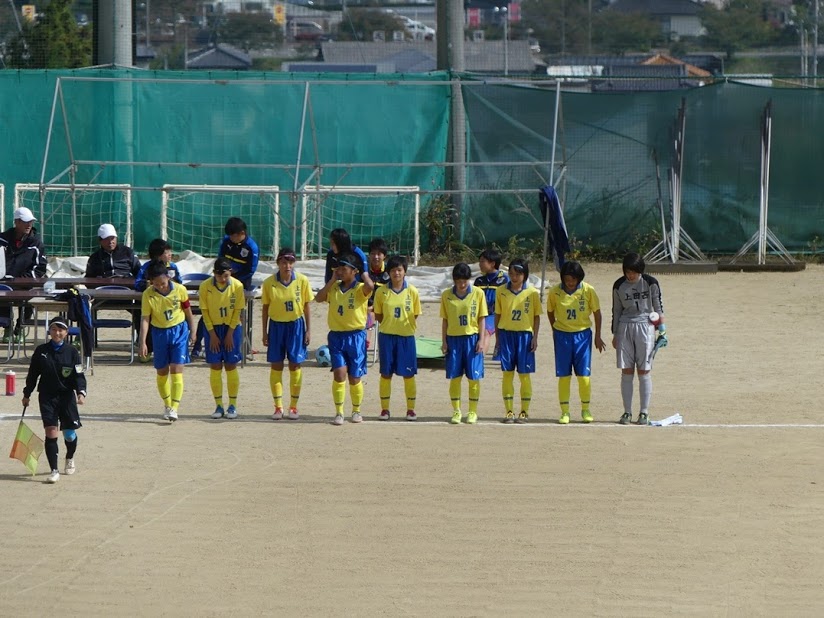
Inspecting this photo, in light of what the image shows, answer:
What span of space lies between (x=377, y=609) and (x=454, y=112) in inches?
643

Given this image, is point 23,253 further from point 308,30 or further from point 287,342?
point 308,30

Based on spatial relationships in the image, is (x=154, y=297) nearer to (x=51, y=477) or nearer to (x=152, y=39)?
(x=51, y=477)

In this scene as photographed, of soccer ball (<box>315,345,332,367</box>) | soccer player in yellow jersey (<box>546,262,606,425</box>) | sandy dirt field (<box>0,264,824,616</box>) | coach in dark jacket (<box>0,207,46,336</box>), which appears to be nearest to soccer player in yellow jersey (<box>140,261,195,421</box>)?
sandy dirt field (<box>0,264,824,616</box>)

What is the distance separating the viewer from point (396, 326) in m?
12.3

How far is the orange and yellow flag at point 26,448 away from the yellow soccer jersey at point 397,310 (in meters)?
3.55

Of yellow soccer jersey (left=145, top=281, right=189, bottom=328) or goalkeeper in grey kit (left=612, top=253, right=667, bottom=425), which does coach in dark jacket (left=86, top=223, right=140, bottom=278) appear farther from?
goalkeeper in grey kit (left=612, top=253, right=667, bottom=425)

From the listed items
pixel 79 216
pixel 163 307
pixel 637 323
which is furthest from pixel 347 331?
pixel 79 216

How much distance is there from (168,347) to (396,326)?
216cm

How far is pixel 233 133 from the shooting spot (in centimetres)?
2302

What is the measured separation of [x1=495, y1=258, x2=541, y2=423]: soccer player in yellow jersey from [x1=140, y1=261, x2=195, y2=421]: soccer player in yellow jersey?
3.04 metres

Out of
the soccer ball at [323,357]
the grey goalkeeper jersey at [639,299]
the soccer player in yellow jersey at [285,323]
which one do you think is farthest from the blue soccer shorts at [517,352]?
the soccer ball at [323,357]

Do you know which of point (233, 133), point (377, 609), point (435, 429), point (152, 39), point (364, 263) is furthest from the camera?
point (152, 39)

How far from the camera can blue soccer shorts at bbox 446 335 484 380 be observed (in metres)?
12.3

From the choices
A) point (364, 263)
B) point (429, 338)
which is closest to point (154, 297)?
point (364, 263)
